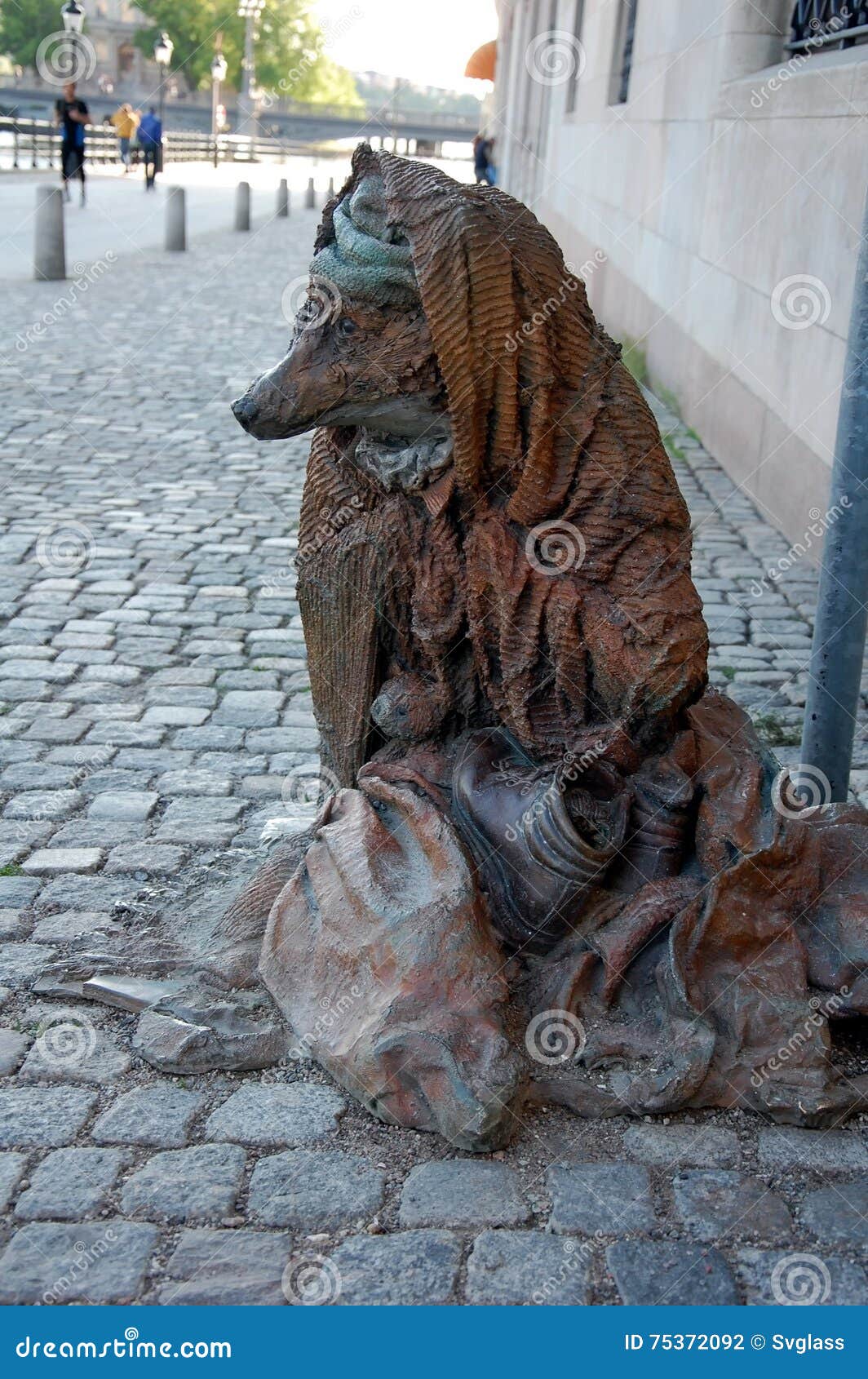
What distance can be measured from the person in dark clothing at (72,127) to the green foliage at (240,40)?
30.0 m

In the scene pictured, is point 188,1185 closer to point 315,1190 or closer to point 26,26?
point 315,1190

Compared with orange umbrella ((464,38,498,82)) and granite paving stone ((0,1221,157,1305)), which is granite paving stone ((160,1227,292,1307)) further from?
orange umbrella ((464,38,498,82))

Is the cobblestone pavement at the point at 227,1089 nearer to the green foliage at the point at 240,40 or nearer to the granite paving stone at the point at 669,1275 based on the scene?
the granite paving stone at the point at 669,1275

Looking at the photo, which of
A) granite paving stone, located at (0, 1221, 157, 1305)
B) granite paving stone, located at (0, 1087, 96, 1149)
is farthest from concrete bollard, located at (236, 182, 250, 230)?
granite paving stone, located at (0, 1221, 157, 1305)

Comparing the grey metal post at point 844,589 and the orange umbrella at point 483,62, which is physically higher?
the orange umbrella at point 483,62

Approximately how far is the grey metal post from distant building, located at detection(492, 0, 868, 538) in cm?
295

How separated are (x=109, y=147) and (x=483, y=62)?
516 inches

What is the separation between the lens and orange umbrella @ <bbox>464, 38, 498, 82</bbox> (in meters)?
43.3

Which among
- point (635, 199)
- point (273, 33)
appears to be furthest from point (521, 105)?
point (273, 33)

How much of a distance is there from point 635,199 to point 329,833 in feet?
40.1

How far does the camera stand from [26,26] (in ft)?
222

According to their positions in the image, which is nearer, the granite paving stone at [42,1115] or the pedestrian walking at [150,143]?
the granite paving stone at [42,1115]

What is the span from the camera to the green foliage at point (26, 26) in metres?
65.6

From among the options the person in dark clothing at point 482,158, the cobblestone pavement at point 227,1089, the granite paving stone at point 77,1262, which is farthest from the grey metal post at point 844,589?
the person in dark clothing at point 482,158
